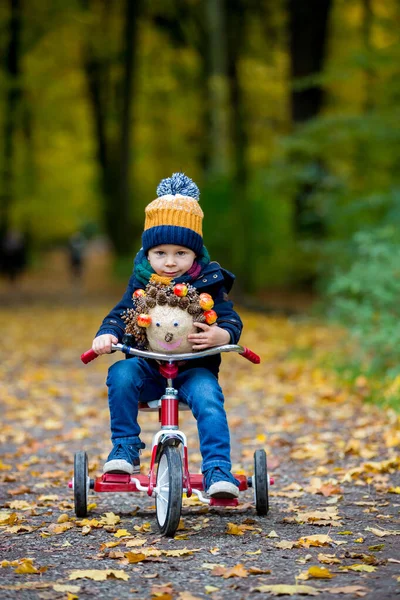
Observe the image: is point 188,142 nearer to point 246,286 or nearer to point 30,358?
point 246,286

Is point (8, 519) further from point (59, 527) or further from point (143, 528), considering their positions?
point (143, 528)

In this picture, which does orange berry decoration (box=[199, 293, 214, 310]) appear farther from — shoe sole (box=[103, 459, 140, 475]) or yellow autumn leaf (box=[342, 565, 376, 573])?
yellow autumn leaf (box=[342, 565, 376, 573])

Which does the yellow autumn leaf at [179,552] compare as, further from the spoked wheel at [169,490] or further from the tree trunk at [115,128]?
the tree trunk at [115,128]

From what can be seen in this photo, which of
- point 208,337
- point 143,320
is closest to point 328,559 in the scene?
point 208,337

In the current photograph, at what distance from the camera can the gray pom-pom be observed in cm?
481

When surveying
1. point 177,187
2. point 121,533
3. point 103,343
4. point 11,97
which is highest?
point 11,97

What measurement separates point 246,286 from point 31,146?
1352 centimetres

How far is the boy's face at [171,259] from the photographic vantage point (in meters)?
4.67

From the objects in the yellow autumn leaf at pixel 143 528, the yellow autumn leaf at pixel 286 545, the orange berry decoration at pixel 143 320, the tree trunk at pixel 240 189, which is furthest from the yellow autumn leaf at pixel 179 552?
the tree trunk at pixel 240 189

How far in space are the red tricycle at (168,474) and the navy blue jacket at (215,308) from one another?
16 centimetres

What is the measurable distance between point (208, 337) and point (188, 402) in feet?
1.15

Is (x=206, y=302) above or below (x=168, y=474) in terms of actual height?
above

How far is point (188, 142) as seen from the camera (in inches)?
1305

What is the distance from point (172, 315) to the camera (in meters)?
4.56
